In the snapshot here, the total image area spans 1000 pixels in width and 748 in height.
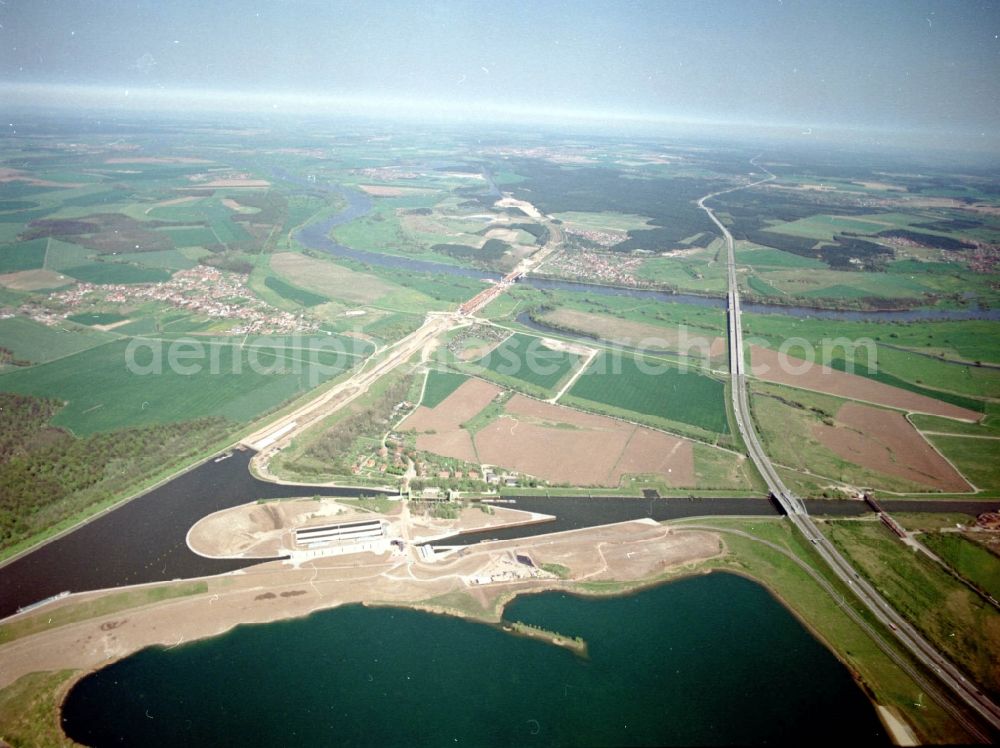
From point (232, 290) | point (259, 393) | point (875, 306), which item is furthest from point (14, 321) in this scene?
point (875, 306)

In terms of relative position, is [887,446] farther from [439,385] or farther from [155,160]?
[155,160]

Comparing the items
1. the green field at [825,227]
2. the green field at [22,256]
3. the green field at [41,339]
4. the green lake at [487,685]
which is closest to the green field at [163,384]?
the green field at [41,339]

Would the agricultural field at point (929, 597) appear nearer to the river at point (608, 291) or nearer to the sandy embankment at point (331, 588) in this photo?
the sandy embankment at point (331, 588)

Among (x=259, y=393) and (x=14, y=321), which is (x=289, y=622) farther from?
(x=14, y=321)

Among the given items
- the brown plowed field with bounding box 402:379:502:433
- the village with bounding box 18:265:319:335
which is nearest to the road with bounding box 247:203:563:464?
the brown plowed field with bounding box 402:379:502:433

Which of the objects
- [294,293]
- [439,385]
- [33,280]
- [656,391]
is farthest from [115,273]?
[656,391]

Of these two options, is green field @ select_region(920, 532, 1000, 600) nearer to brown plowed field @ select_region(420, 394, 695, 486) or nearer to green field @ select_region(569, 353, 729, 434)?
brown plowed field @ select_region(420, 394, 695, 486)
